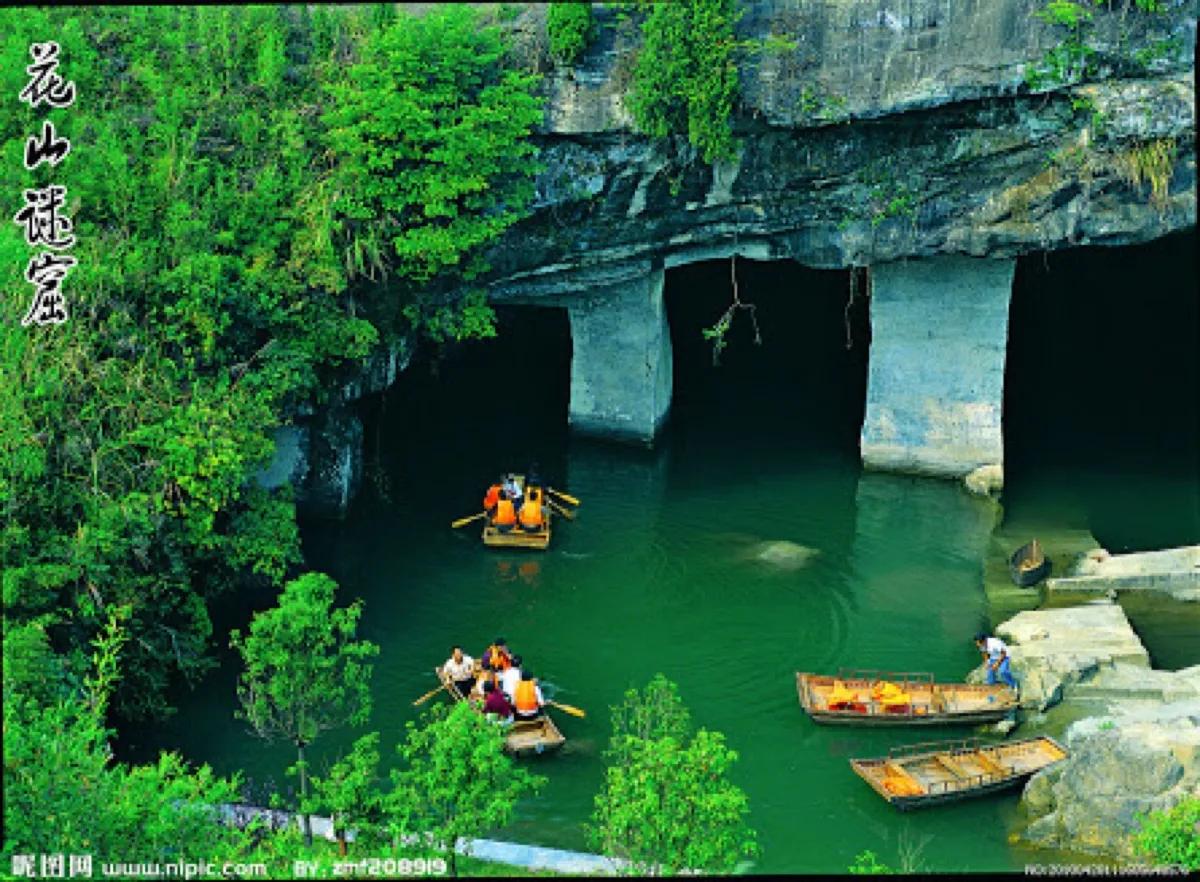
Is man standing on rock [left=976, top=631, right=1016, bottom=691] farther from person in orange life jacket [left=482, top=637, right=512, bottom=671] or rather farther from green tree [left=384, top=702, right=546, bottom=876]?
green tree [left=384, top=702, right=546, bottom=876]

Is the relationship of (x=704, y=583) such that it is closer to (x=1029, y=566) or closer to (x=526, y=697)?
(x=1029, y=566)

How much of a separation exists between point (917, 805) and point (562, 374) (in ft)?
51.0

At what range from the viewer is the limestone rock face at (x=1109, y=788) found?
58.6 feet

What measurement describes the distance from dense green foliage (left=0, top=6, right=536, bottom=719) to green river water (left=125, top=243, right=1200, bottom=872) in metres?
2.24

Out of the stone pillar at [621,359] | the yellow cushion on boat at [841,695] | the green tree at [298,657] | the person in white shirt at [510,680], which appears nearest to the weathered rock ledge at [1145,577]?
the yellow cushion on boat at [841,695]

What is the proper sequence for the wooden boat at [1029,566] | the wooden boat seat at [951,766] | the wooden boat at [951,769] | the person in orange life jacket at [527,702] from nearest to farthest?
the wooden boat at [951,769] < the wooden boat seat at [951,766] < the person in orange life jacket at [527,702] < the wooden boat at [1029,566]

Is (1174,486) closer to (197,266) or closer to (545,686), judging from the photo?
(545,686)

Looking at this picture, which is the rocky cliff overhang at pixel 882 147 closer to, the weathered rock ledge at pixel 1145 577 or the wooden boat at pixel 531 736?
the weathered rock ledge at pixel 1145 577

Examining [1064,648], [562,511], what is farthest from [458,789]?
[562,511]

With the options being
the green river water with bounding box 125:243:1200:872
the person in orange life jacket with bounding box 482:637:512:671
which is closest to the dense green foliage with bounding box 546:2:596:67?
the green river water with bounding box 125:243:1200:872

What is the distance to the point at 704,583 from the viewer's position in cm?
2455

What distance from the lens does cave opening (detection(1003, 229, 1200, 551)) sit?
27.1m

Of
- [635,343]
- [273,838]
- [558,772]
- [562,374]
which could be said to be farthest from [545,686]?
[562,374]

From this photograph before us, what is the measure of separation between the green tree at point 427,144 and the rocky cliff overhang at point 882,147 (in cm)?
96
